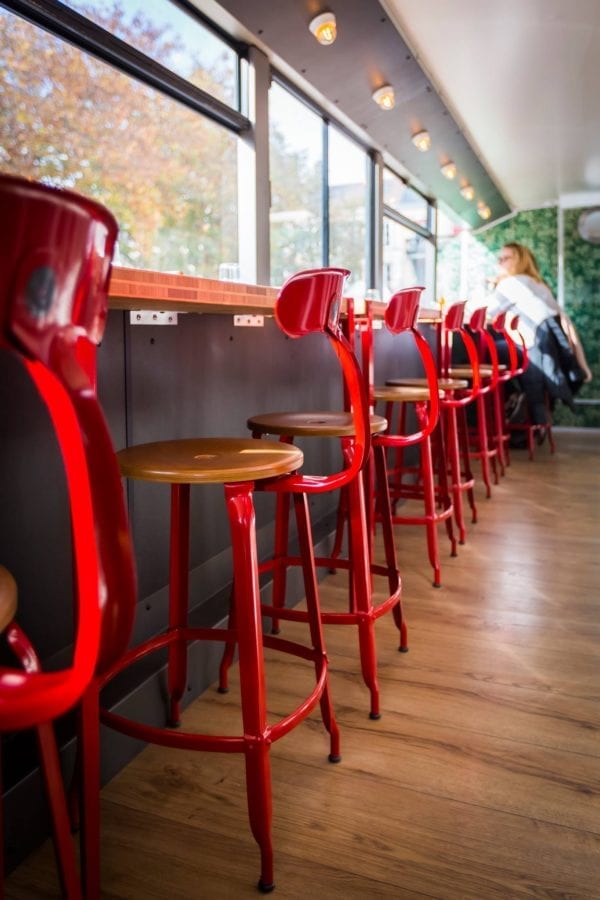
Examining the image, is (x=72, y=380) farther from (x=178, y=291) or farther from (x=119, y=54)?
(x=119, y=54)

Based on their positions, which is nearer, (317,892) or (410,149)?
(317,892)

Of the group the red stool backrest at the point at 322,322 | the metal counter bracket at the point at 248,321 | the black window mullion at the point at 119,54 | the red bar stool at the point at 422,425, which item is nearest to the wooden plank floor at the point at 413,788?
the red bar stool at the point at 422,425

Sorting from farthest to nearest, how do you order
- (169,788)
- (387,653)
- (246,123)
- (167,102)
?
(246,123)
(167,102)
(387,653)
(169,788)

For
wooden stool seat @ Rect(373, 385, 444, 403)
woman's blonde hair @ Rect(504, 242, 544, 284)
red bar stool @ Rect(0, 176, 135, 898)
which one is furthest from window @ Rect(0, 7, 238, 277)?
woman's blonde hair @ Rect(504, 242, 544, 284)

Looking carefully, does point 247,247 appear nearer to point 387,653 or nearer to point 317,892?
point 387,653

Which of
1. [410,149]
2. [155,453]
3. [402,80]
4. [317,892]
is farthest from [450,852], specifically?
[410,149]

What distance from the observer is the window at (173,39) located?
9.30 feet

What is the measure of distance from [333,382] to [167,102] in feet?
4.66

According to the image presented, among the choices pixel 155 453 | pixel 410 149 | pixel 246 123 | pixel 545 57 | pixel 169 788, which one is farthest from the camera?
pixel 410 149

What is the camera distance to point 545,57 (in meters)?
4.41

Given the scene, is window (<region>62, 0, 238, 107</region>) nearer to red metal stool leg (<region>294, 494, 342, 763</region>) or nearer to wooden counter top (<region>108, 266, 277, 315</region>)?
wooden counter top (<region>108, 266, 277, 315</region>)

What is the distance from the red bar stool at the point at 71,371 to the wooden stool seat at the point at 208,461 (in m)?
0.69

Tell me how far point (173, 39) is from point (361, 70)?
4.60ft

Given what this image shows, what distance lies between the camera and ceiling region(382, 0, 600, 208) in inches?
153
